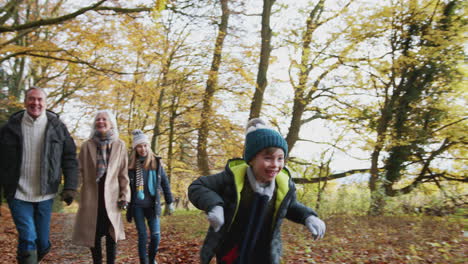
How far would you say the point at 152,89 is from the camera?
15461mm

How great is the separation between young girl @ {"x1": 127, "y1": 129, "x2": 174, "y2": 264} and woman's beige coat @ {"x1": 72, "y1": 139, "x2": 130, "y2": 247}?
43cm

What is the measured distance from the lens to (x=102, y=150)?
183 inches

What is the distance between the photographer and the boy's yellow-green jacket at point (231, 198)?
2287 millimetres

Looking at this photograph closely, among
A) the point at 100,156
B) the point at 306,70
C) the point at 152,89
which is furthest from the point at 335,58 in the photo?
the point at 100,156

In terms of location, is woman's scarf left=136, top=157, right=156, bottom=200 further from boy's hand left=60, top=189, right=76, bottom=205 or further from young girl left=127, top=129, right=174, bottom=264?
boy's hand left=60, top=189, right=76, bottom=205

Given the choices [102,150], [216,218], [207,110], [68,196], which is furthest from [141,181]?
[207,110]

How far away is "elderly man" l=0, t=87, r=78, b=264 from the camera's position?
3.78m

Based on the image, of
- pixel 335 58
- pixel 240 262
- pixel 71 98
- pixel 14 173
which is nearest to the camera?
pixel 240 262

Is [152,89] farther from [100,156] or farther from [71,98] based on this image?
[100,156]

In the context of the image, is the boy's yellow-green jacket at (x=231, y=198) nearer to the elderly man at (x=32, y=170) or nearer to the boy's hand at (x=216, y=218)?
the boy's hand at (x=216, y=218)

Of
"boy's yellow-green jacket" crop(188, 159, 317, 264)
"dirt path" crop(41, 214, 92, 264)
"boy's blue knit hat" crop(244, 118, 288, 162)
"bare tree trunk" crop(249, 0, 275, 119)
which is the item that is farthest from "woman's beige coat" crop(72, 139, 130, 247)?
"bare tree trunk" crop(249, 0, 275, 119)

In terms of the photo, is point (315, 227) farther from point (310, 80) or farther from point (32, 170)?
point (310, 80)

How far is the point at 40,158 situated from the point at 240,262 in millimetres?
2810

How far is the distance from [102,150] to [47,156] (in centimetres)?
74
